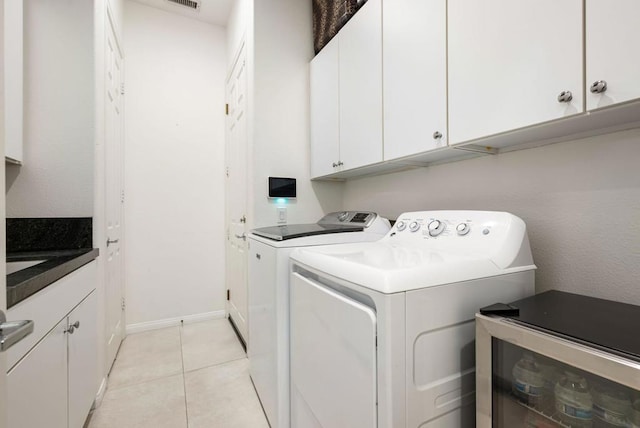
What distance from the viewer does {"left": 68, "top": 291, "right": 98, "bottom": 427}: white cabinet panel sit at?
118cm

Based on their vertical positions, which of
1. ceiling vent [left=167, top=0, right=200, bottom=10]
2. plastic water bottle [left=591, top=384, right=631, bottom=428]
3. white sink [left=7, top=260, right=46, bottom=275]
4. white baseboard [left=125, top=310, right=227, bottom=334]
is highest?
ceiling vent [left=167, top=0, right=200, bottom=10]

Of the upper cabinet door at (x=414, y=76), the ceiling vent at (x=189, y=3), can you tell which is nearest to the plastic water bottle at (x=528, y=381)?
the upper cabinet door at (x=414, y=76)

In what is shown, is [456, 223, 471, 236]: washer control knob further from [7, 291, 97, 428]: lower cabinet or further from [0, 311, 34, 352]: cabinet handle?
[7, 291, 97, 428]: lower cabinet

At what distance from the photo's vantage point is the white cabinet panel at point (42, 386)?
0.78m

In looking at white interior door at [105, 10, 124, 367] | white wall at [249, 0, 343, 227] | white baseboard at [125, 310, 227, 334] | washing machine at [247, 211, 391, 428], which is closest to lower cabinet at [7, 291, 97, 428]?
white interior door at [105, 10, 124, 367]

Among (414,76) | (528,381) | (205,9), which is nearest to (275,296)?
(528,381)

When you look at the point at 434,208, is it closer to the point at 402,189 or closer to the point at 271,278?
the point at 402,189

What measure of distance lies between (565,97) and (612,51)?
0.13 meters

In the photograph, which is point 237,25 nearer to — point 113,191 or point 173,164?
point 173,164

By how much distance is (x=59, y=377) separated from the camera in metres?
1.05

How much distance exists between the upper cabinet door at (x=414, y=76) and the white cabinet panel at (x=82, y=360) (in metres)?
1.67

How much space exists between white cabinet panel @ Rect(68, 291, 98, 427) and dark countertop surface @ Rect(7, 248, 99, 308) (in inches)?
8.5

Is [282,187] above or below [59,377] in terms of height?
above

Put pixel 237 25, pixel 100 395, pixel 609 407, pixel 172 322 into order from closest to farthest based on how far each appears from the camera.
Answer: pixel 609 407 → pixel 100 395 → pixel 237 25 → pixel 172 322
